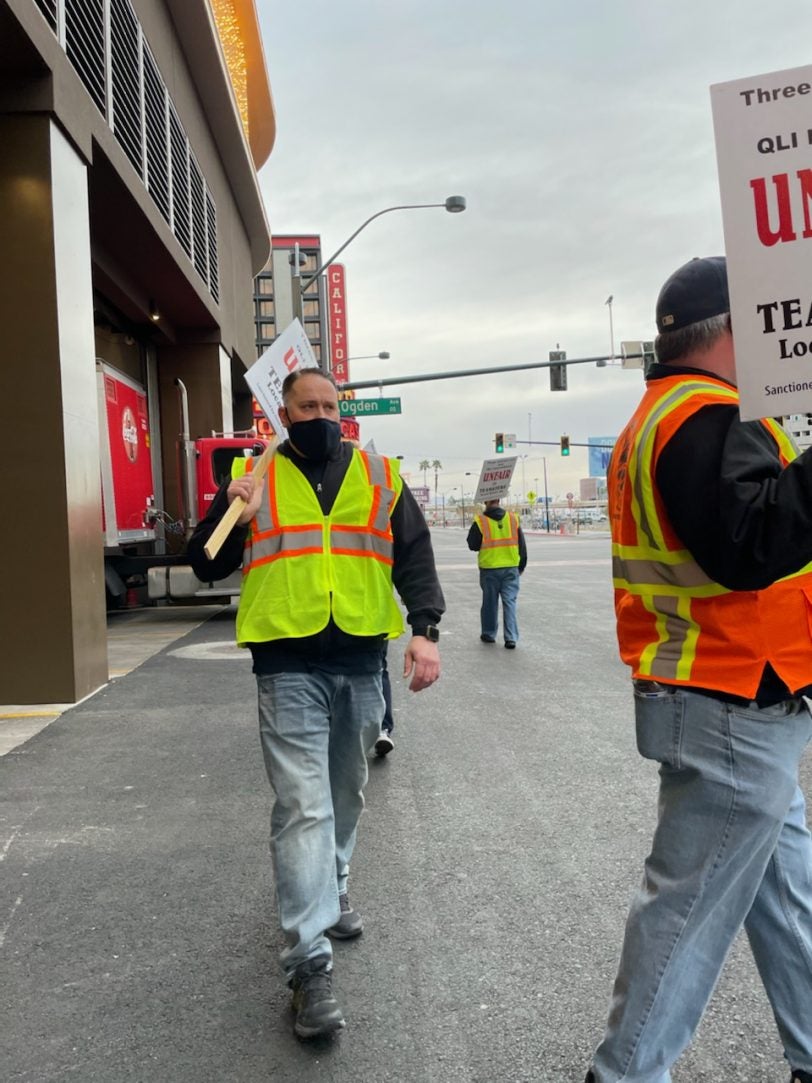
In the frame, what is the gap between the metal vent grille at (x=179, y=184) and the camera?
13.8 meters

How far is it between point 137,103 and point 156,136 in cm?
131

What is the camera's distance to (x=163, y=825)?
4469 mm

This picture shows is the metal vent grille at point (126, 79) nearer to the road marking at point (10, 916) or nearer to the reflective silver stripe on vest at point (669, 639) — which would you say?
the road marking at point (10, 916)

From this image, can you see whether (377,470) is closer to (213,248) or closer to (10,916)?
(10,916)

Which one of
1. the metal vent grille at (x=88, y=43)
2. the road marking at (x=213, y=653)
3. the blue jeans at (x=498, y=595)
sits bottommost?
the road marking at (x=213, y=653)

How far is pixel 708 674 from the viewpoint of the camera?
1917 millimetres

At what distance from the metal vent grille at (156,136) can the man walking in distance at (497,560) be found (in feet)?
20.6

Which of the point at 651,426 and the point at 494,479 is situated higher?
the point at 494,479

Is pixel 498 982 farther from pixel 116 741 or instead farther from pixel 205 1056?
pixel 116 741

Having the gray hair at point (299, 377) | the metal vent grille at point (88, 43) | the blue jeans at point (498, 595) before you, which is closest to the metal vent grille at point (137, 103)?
the metal vent grille at point (88, 43)

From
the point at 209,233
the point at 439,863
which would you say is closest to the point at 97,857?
the point at 439,863

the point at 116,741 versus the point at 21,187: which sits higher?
the point at 21,187

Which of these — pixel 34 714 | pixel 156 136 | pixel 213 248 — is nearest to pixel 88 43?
pixel 156 136

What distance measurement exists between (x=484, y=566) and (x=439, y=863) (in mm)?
6952
